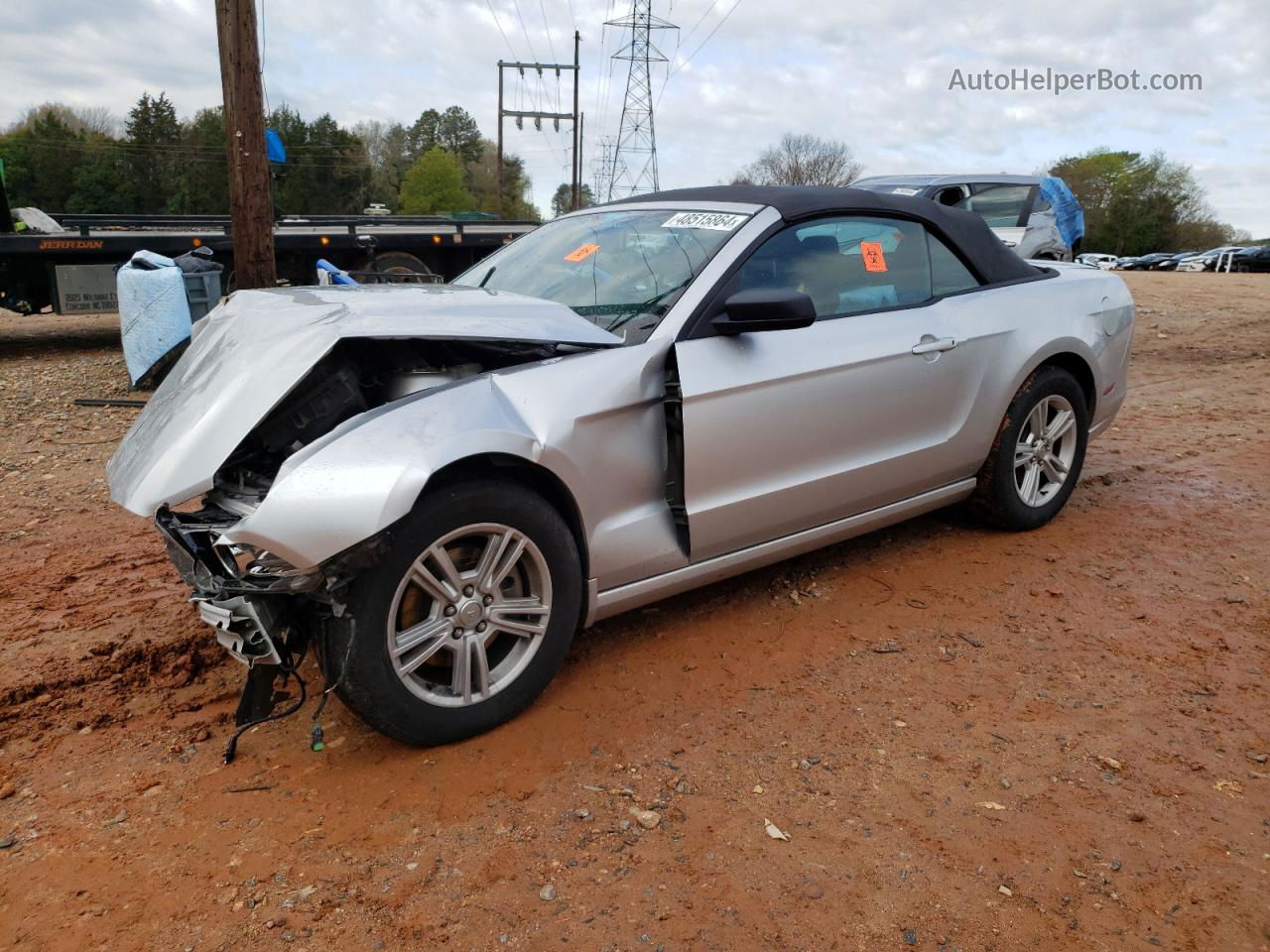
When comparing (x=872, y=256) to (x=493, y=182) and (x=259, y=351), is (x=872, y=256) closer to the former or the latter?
(x=259, y=351)

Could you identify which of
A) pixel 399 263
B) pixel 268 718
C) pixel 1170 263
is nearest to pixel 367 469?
pixel 268 718

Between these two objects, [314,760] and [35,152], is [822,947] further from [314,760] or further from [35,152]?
[35,152]

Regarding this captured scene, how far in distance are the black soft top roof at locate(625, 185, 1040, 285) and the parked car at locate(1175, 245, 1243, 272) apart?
41444mm

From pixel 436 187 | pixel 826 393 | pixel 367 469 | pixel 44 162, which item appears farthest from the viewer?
pixel 436 187

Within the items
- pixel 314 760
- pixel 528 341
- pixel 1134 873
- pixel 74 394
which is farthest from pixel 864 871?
pixel 74 394

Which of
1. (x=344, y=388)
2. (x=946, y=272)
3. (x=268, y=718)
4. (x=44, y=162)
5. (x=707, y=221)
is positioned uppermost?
(x=44, y=162)

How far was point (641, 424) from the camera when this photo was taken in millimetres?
3230

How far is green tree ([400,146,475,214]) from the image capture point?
220 feet

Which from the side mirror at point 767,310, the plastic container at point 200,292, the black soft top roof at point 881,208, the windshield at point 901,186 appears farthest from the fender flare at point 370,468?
the windshield at point 901,186

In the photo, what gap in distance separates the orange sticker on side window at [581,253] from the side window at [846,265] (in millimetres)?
724

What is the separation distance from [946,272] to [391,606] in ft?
9.71

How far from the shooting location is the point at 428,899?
2312mm

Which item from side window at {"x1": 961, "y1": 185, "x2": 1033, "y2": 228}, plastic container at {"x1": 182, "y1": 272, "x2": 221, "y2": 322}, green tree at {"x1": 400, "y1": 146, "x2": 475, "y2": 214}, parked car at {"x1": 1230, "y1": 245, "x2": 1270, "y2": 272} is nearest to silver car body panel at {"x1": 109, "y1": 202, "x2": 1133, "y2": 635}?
plastic container at {"x1": 182, "y1": 272, "x2": 221, "y2": 322}

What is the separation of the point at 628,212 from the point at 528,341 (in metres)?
1.37
